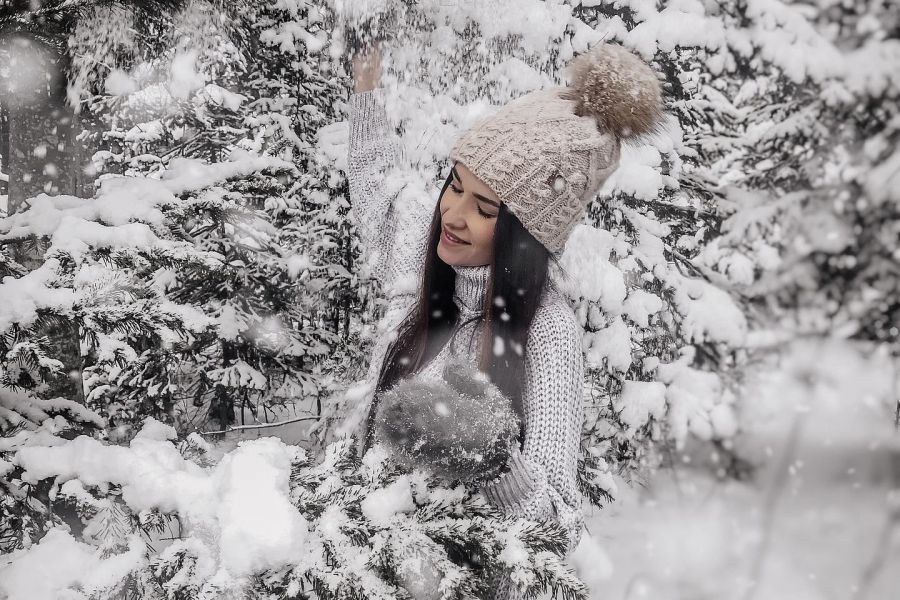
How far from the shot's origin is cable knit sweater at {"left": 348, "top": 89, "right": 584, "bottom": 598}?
0.82m

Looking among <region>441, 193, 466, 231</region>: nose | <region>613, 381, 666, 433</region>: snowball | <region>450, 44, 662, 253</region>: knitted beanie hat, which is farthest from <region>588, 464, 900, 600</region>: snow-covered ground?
<region>441, 193, 466, 231</region>: nose

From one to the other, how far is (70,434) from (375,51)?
0.98m

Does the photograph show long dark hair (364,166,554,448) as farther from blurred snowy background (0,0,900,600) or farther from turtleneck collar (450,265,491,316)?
blurred snowy background (0,0,900,600)

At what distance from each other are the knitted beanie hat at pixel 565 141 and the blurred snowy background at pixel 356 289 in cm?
28

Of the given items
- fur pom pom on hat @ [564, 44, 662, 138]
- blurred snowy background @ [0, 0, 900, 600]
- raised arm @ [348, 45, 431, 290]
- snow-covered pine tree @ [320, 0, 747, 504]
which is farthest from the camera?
snow-covered pine tree @ [320, 0, 747, 504]

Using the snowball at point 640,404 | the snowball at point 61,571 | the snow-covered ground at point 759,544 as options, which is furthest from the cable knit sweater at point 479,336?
the snowball at point 640,404

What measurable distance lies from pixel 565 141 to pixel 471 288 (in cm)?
34

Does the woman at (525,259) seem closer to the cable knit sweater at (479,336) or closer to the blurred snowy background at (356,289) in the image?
the cable knit sweater at (479,336)

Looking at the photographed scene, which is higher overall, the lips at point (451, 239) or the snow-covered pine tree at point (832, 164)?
the snow-covered pine tree at point (832, 164)

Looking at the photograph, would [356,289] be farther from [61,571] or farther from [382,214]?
[61,571]

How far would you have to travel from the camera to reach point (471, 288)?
1.04 meters

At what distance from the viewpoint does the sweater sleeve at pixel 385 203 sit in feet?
3.85

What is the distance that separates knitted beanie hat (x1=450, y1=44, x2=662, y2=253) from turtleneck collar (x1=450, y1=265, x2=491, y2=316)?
0.46ft

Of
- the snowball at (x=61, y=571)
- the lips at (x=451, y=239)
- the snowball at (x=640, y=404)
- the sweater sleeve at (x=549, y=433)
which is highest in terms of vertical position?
the lips at (x=451, y=239)
